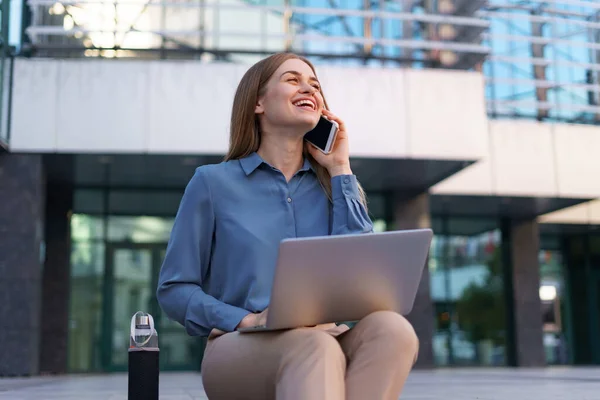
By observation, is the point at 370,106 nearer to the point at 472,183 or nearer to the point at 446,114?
the point at 446,114

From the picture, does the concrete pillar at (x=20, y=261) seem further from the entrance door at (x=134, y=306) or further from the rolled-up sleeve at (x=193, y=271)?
the rolled-up sleeve at (x=193, y=271)

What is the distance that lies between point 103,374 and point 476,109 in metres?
8.21

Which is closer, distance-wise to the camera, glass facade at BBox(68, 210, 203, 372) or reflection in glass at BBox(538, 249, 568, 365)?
glass facade at BBox(68, 210, 203, 372)

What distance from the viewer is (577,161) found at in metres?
15.6

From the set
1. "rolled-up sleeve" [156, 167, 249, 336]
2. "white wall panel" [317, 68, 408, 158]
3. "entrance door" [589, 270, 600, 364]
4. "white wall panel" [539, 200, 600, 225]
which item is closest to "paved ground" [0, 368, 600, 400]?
"white wall panel" [317, 68, 408, 158]

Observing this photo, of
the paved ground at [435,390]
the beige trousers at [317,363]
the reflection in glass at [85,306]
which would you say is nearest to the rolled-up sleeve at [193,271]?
the beige trousers at [317,363]

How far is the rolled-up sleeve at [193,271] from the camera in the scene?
2230 millimetres

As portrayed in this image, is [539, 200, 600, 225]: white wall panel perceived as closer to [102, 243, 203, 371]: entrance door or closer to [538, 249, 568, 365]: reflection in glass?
[538, 249, 568, 365]: reflection in glass

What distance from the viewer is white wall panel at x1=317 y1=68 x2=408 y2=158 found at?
12570mm

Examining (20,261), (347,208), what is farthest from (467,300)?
(347,208)

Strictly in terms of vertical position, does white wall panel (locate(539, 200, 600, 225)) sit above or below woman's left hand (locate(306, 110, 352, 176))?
above

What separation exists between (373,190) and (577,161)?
4002mm

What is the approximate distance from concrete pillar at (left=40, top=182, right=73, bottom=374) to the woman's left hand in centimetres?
1294

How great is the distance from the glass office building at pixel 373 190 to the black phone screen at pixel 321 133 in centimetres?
952
